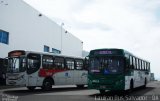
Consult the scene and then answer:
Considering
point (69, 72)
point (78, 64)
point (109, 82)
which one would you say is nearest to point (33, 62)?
point (69, 72)

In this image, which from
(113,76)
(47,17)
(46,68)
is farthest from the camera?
(47,17)

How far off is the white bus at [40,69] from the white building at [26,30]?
11.1m

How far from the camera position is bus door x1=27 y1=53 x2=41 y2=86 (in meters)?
20.5

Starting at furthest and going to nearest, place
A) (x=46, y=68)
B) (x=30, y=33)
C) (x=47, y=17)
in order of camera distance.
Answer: (x=47, y=17)
(x=30, y=33)
(x=46, y=68)

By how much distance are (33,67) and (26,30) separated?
1926 cm

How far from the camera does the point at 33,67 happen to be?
2088 cm

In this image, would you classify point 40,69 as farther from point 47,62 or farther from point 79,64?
point 79,64

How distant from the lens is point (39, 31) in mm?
44125

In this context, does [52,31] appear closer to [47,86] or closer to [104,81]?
[47,86]

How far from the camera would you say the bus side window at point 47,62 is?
21.7 metres

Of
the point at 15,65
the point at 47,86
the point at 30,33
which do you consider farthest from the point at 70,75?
the point at 30,33

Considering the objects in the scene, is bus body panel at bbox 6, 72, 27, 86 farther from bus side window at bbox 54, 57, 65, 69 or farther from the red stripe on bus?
bus side window at bbox 54, 57, 65, 69

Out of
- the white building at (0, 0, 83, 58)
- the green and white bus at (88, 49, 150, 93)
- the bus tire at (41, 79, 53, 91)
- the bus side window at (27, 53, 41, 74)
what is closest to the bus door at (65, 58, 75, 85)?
the bus tire at (41, 79, 53, 91)

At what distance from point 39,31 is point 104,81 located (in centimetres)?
2792
